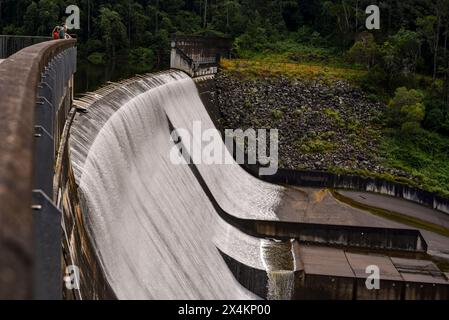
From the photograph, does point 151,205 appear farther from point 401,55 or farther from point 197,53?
point 401,55

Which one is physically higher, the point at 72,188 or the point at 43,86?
the point at 43,86

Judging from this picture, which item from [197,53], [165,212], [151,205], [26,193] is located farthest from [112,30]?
[26,193]

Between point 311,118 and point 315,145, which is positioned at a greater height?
point 311,118

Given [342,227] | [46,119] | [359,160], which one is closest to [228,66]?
[359,160]

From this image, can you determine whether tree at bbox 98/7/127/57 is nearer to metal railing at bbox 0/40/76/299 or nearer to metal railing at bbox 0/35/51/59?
metal railing at bbox 0/35/51/59

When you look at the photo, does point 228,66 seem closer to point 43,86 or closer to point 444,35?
point 444,35

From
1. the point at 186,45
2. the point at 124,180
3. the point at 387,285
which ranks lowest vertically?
the point at 387,285
